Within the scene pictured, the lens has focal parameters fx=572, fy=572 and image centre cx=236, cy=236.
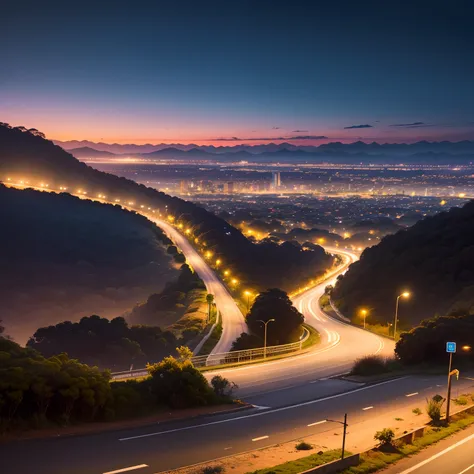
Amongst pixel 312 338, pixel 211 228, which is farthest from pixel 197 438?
pixel 211 228

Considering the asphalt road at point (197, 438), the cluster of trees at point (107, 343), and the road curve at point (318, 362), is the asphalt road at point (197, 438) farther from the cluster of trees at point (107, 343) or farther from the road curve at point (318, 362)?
the cluster of trees at point (107, 343)

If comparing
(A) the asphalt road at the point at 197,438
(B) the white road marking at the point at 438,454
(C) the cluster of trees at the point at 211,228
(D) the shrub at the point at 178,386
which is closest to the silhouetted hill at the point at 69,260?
(C) the cluster of trees at the point at 211,228

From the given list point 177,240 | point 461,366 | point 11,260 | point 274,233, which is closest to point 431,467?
point 461,366

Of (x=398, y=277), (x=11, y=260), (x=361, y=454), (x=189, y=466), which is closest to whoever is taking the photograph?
(x=189, y=466)

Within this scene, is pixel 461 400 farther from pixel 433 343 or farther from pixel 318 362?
pixel 318 362

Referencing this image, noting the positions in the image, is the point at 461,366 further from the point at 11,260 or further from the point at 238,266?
the point at 11,260
